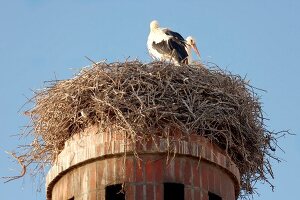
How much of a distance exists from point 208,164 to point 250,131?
1477 mm

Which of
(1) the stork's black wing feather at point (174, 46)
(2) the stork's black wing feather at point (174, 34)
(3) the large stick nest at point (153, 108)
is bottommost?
(3) the large stick nest at point (153, 108)

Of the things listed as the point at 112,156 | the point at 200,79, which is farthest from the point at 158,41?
the point at 112,156

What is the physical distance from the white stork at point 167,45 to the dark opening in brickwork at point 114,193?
19.6 feet

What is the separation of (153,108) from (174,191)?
1.58m

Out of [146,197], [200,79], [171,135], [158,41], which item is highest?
[158,41]

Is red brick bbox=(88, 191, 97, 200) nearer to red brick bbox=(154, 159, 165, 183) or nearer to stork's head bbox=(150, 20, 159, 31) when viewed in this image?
red brick bbox=(154, 159, 165, 183)

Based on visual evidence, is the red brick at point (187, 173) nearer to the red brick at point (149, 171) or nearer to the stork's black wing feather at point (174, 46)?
the red brick at point (149, 171)

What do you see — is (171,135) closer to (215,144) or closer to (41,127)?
(215,144)

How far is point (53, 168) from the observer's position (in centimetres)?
2089

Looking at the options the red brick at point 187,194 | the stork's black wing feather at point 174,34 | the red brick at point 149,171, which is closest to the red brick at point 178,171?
the red brick at point 187,194

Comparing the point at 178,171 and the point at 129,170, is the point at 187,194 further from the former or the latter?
the point at 129,170

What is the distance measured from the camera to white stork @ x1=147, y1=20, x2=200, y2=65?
25641mm

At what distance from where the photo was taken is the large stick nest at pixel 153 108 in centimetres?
2000

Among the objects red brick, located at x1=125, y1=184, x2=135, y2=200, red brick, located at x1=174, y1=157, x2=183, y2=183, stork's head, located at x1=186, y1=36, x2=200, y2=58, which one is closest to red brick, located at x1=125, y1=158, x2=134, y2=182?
red brick, located at x1=125, y1=184, x2=135, y2=200
